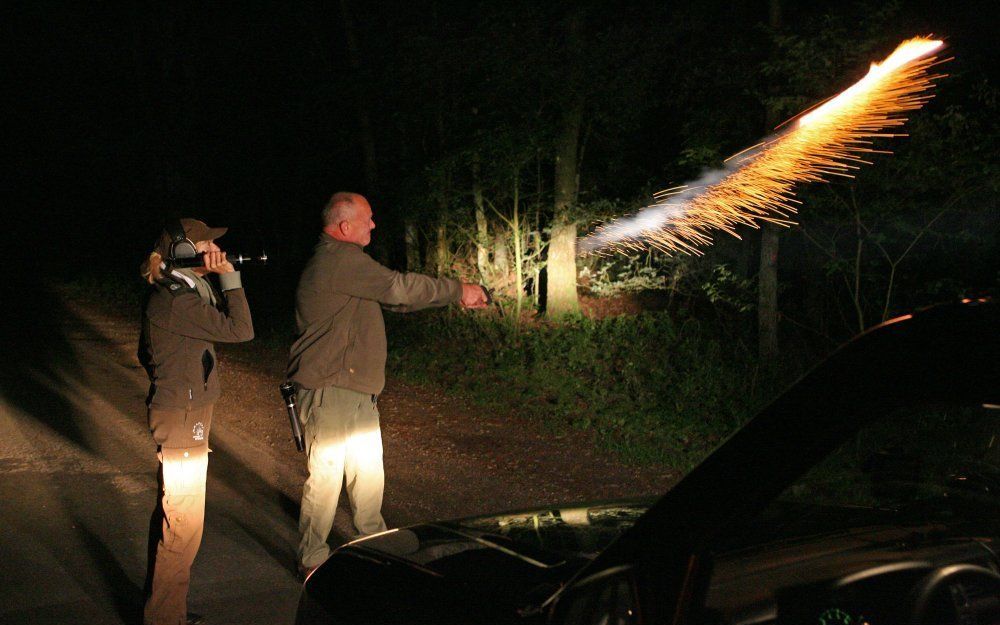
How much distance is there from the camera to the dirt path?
17.7ft

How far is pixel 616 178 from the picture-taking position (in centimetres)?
1599

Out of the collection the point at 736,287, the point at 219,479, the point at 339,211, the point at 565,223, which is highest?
the point at 565,223

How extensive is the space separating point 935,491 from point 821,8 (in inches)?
397

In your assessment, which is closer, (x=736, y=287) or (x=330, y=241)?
(x=330, y=241)

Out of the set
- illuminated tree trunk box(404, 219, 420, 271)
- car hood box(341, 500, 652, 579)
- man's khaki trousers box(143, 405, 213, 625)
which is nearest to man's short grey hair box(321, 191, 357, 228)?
man's khaki trousers box(143, 405, 213, 625)

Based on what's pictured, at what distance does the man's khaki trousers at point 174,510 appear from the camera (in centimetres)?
454

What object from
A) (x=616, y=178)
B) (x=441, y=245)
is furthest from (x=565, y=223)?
(x=441, y=245)

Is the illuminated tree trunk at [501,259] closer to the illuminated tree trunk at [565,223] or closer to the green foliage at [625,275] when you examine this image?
the illuminated tree trunk at [565,223]

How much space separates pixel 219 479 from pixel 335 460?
306 centimetres

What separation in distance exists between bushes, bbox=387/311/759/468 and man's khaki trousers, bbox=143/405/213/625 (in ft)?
18.6

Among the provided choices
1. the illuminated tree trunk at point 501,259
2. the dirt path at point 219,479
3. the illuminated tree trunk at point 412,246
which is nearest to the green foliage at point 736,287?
the dirt path at point 219,479

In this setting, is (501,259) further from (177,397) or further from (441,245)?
(177,397)

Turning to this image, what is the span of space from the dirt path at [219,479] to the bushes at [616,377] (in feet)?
1.67

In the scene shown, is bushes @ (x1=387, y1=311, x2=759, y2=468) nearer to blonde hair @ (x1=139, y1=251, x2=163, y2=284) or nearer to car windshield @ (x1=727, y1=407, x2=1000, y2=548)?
blonde hair @ (x1=139, y1=251, x2=163, y2=284)
